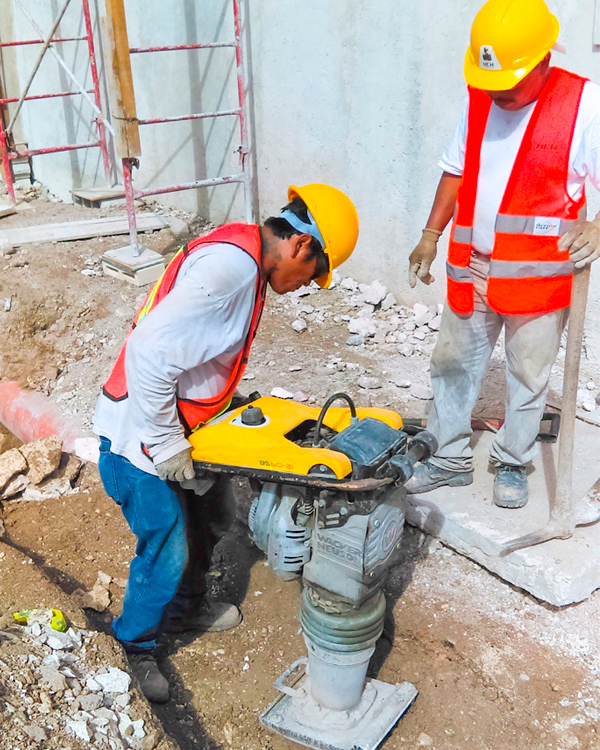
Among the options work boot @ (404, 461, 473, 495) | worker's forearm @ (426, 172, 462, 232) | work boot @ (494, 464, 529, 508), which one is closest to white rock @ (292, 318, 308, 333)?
work boot @ (404, 461, 473, 495)

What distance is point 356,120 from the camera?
533cm

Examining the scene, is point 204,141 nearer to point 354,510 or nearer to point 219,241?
point 219,241

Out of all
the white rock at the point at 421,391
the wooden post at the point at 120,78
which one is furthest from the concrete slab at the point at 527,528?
the wooden post at the point at 120,78

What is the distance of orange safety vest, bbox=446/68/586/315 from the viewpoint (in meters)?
2.73

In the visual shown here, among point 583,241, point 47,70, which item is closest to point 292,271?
point 583,241

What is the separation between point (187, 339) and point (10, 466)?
2301 millimetres

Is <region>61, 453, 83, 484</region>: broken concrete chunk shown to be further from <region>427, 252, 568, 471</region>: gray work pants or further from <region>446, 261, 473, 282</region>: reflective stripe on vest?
<region>446, 261, 473, 282</region>: reflective stripe on vest

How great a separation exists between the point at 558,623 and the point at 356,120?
12.0 ft

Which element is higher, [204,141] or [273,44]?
[273,44]

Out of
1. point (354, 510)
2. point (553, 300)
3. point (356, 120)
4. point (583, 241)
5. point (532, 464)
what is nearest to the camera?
point (354, 510)

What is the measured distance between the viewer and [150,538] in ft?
8.80

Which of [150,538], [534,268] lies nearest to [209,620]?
[150,538]

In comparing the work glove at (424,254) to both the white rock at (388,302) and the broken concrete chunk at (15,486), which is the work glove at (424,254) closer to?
the white rock at (388,302)

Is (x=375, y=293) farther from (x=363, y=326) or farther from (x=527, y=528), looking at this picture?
(x=527, y=528)
